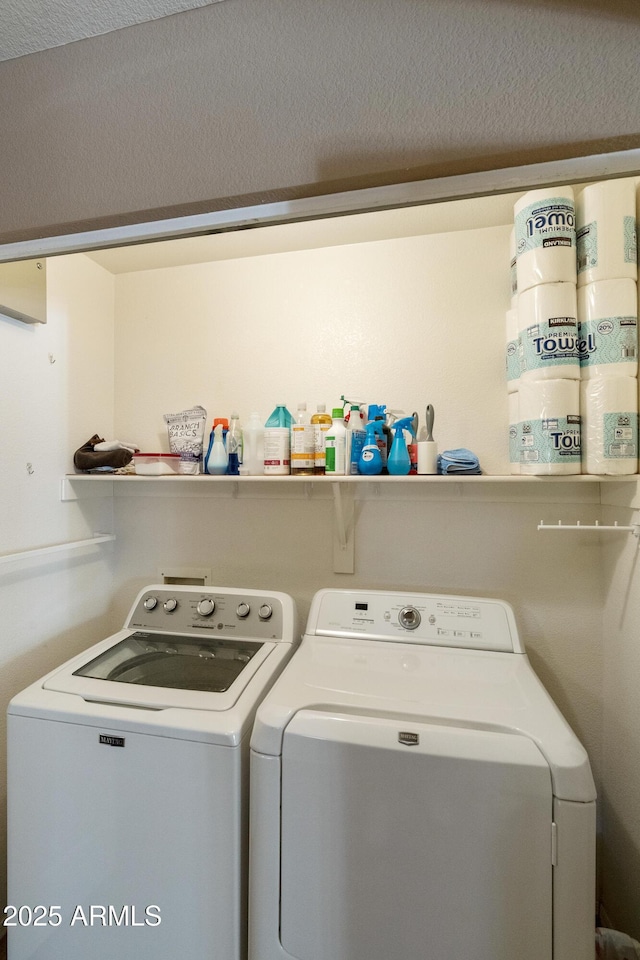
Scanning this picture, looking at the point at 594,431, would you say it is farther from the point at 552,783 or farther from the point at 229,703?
the point at 229,703

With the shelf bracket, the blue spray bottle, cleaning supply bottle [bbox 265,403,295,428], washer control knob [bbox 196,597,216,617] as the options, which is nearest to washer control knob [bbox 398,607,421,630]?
the shelf bracket

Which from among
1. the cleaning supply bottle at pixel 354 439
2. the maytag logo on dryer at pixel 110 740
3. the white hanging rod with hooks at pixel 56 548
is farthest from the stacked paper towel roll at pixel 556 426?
the white hanging rod with hooks at pixel 56 548

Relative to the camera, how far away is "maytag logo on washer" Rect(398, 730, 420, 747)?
899 mm

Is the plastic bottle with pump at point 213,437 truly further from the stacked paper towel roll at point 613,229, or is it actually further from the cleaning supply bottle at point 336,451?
the stacked paper towel roll at point 613,229

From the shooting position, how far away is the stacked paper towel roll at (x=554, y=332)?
49.0 inches

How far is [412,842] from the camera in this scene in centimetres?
88

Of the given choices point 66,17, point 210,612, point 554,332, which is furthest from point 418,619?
point 66,17

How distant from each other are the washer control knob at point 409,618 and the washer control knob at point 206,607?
2.30ft

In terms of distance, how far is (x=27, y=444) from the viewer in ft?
5.14

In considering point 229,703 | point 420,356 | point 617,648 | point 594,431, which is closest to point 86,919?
point 229,703

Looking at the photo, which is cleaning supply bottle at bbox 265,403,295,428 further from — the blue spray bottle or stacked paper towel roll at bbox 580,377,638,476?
stacked paper towel roll at bbox 580,377,638,476

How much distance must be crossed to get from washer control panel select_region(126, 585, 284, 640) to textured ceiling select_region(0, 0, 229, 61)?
1567 millimetres

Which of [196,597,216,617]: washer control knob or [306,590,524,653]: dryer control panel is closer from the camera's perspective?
[306,590,524,653]: dryer control panel
